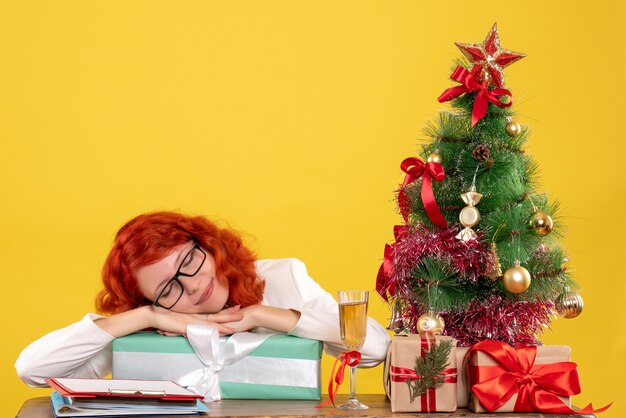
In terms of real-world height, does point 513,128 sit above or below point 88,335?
above

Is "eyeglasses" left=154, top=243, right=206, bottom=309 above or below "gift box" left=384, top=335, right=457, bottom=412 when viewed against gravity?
above

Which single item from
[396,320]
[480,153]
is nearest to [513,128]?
[480,153]

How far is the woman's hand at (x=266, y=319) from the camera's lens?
2.48 metres

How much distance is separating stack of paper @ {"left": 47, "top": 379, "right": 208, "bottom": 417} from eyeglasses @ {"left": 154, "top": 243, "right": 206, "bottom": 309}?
0.42m

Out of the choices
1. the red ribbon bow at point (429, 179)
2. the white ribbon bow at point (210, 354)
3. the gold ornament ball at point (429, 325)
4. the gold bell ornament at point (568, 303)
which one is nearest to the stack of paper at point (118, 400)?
the white ribbon bow at point (210, 354)

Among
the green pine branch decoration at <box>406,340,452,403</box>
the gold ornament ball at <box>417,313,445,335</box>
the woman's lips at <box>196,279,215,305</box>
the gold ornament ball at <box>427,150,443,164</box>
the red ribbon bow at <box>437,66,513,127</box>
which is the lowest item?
the green pine branch decoration at <box>406,340,452,403</box>

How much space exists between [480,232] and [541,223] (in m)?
0.16

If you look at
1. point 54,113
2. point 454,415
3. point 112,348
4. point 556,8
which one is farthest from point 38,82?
point 454,415

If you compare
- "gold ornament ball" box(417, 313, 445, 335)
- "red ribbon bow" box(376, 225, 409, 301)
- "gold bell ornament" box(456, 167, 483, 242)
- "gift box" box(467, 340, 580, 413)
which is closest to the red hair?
"red ribbon bow" box(376, 225, 409, 301)

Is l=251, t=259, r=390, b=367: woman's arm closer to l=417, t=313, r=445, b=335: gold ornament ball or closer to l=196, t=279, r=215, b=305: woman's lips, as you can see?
l=417, t=313, r=445, b=335: gold ornament ball

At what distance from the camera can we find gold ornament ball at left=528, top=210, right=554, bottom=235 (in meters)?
2.47

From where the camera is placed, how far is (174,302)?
261 cm

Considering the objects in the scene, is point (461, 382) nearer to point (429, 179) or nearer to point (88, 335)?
point (429, 179)

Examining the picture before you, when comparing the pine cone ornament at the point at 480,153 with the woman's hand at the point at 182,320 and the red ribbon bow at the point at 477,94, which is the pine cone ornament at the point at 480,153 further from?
the woman's hand at the point at 182,320
